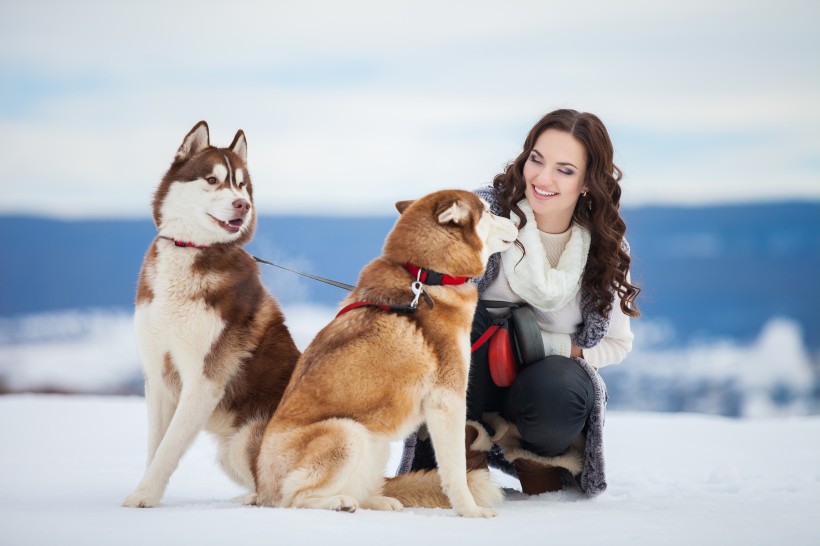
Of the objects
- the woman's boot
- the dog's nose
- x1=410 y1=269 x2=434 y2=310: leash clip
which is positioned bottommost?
the woman's boot

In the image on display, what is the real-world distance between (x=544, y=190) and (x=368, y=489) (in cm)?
167

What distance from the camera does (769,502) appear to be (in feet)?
11.7

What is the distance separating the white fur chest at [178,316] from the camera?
3285 millimetres

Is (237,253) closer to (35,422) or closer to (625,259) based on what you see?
(625,259)

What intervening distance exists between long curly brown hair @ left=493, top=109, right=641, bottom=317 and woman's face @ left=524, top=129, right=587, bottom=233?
0.04m

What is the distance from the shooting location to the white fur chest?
329 centimetres

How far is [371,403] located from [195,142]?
1.44 metres

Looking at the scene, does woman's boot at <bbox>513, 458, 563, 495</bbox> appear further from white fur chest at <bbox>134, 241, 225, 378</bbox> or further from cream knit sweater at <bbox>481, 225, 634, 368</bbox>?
white fur chest at <bbox>134, 241, 225, 378</bbox>

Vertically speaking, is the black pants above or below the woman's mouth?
below

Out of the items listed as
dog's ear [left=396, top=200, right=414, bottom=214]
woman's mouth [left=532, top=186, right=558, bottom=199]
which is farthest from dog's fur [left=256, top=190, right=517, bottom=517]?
woman's mouth [left=532, top=186, right=558, bottom=199]

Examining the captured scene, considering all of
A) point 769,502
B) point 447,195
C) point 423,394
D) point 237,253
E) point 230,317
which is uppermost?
point 447,195

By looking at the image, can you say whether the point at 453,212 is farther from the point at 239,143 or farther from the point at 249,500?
the point at 249,500

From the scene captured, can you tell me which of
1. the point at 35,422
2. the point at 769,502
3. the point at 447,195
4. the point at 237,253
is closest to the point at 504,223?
the point at 447,195

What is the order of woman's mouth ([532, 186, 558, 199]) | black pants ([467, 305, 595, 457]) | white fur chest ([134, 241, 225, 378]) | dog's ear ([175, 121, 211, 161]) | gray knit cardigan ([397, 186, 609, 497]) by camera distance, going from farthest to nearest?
woman's mouth ([532, 186, 558, 199])
gray knit cardigan ([397, 186, 609, 497])
black pants ([467, 305, 595, 457])
dog's ear ([175, 121, 211, 161])
white fur chest ([134, 241, 225, 378])
